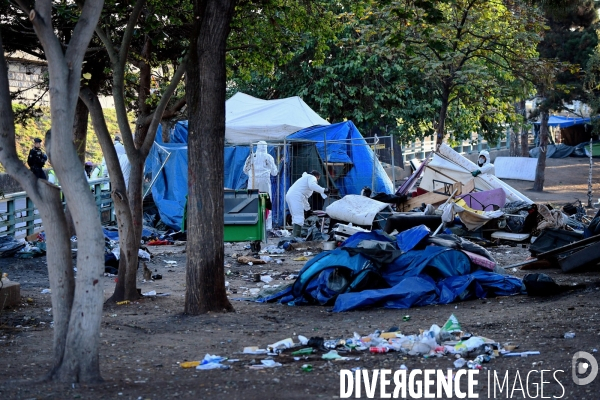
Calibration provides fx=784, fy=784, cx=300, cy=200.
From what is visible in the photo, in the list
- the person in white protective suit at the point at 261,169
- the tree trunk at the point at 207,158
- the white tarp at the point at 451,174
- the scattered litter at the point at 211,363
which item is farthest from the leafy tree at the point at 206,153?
the white tarp at the point at 451,174

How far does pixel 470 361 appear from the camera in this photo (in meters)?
6.32

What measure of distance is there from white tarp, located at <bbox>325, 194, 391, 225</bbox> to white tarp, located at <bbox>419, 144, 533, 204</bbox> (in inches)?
127

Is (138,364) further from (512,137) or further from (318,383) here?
(512,137)

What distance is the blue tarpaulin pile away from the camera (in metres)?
9.91

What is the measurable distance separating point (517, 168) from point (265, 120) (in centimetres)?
1825


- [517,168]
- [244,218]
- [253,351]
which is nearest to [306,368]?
[253,351]

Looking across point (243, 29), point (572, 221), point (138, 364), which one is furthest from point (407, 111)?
point (138, 364)

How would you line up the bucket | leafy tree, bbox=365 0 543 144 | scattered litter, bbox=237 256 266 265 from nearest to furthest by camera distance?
scattered litter, bbox=237 256 266 265
the bucket
leafy tree, bbox=365 0 543 144

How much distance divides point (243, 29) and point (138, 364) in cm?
788

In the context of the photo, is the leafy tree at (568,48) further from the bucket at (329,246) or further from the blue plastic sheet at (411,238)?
the blue plastic sheet at (411,238)

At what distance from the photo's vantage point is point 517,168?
119 feet

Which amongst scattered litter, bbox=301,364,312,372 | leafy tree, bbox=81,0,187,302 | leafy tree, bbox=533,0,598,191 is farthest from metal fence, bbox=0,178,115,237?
leafy tree, bbox=533,0,598,191

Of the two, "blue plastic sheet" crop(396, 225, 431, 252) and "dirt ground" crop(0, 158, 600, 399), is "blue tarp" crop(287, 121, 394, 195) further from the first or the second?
"blue plastic sheet" crop(396, 225, 431, 252)

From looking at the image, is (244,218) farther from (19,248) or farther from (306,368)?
(306,368)
